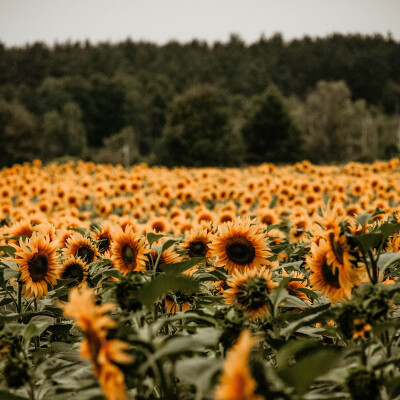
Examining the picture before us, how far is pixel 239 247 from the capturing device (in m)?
2.38

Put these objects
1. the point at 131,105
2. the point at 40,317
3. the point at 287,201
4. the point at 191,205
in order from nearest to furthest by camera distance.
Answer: the point at 40,317 < the point at 287,201 < the point at 191,205 < the point at 131,105

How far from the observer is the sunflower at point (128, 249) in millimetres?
2172

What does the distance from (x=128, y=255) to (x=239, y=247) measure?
0.56 meters

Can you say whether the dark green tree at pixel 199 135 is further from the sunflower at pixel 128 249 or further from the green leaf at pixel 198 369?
the green leaf at pixel 198 369

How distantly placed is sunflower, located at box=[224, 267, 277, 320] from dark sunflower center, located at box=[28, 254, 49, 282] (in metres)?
0.88

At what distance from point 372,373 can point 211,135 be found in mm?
32100

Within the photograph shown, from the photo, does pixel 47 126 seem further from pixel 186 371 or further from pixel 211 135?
pixel 186 371

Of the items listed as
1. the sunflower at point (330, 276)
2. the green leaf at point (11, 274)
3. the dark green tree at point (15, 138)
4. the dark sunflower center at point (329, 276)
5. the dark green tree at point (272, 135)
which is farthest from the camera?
the dark green tree at point (272, 135)

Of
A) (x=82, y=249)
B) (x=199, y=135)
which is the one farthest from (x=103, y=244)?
(x=199, y=135)

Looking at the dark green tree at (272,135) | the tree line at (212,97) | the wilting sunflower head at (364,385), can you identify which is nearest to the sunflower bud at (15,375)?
the wilting sunflower head at (364,385)

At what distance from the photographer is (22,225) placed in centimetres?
344

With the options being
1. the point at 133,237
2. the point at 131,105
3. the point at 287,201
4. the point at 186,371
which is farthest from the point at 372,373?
the point at 131,105

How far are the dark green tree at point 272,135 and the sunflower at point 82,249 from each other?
101ft

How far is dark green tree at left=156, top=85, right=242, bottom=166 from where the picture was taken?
1246 inches
